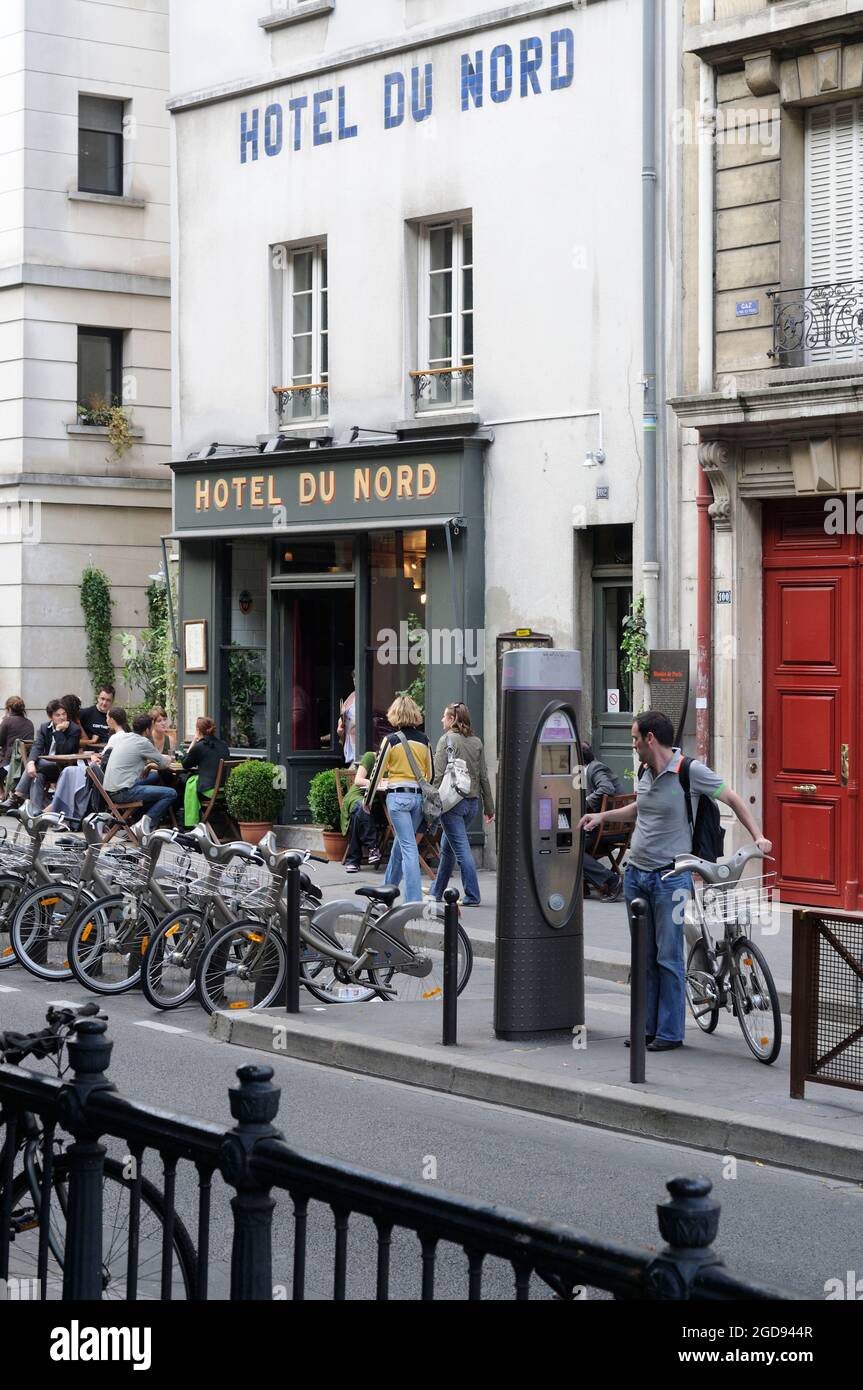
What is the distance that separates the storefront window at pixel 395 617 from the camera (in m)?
18.8

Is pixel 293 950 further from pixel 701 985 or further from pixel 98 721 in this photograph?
pixel 98 721

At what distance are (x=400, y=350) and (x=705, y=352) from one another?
14.1 feet

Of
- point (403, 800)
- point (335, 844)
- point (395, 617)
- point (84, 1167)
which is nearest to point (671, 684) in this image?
point (403, 800)

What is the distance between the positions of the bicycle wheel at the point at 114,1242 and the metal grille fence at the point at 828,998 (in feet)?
12.4

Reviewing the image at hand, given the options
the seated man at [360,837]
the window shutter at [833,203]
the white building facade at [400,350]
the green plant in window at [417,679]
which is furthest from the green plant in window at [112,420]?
the window shutter at [833,203]

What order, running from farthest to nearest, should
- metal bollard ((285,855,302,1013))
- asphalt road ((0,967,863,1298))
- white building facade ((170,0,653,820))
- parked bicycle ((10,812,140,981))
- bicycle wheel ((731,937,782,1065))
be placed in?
white building facade ((170,0,653,820)) < parked bicycle ((10,812,140,981)) < metal bollard ((285,855,302,1013)) < bicycle wheel ((731,937,782,1065)) < asphalt road ((0,967,863,1298))

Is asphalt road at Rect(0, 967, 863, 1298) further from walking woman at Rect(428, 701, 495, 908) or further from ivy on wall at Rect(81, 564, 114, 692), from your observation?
ivy on wall at Rect(81, 564, 114, 692)

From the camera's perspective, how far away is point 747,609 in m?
15.6

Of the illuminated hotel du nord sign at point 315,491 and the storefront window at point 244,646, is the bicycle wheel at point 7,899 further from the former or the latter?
the storefront window at point 244,646

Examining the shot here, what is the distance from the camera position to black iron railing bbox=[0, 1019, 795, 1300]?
2838 millimetres

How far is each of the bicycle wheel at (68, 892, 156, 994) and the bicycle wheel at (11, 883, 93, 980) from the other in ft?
1.16

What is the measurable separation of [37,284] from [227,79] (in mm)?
4902

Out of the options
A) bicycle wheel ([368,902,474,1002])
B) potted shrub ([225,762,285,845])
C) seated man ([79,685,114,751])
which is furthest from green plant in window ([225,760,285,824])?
bicycle wheel ([368,902,474,1002])
